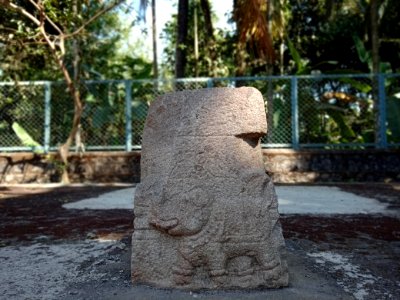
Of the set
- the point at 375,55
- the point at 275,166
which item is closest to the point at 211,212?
the point at 275,166

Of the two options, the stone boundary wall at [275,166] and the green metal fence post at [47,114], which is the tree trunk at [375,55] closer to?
the stone boundary wall at [275,166]

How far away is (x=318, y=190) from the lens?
7605mm

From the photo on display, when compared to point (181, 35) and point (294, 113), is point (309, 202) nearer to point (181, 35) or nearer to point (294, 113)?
point (294, 113)

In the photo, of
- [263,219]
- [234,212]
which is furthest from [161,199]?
[263,219]

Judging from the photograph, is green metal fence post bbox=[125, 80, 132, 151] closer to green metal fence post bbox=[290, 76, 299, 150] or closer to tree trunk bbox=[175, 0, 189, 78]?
tree trunk bbox=[175, 0, 189, 78]

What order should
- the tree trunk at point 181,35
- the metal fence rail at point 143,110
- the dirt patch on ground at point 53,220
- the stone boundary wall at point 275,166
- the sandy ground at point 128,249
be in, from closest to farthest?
the sandy ground at point 128,249
the dirt patch on ground at point 53,220
the stone boundary wall at point 275,166
the metal fence rail at point 143,110
the tree trunk at point 181,35

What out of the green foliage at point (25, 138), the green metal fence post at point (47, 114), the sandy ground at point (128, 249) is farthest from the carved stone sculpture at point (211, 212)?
the green foliage at point (25, 138)

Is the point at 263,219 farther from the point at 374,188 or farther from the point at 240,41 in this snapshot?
the point at 240,41

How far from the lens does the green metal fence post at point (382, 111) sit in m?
8.77

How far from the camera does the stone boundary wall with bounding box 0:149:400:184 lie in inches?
345

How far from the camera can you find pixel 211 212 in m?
2.56

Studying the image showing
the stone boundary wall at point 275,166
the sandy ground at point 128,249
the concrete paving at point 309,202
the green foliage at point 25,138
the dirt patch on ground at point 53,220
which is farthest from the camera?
the green foliage at point 25,138

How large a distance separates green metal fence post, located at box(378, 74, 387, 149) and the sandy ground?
2.53 m

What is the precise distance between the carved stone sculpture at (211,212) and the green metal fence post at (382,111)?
22.7 ft
